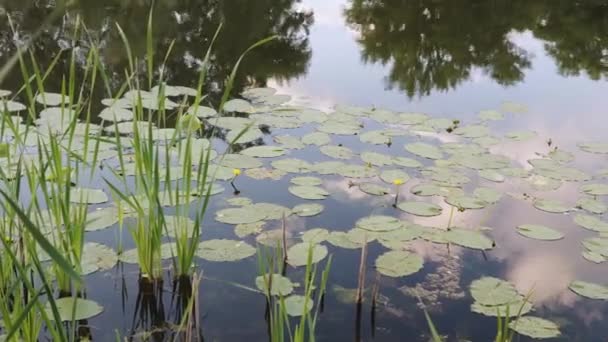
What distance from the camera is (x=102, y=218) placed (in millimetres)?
1991

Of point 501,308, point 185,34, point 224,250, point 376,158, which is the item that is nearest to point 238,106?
point 376,158

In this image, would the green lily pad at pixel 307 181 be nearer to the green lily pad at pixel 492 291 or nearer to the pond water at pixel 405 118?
the pond water at pixel 405 118

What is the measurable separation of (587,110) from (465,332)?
245 cm

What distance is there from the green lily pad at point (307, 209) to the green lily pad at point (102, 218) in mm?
657

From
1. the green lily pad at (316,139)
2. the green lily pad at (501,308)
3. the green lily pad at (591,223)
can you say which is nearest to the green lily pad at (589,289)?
the green lily pad at (501,308)

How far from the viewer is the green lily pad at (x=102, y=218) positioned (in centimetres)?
194

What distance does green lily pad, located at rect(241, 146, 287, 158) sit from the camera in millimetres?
2618

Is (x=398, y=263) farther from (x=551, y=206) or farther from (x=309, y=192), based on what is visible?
(x=551, y=206)

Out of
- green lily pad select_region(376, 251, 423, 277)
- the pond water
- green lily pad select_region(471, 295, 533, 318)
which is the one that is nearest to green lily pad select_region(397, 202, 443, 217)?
the pond water

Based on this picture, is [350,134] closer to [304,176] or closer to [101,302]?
[304,176]

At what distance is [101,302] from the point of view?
5.49ft

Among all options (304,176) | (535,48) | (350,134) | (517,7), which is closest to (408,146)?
(350,134)

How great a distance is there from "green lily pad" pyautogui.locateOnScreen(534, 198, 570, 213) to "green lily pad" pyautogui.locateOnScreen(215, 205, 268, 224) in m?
1.12

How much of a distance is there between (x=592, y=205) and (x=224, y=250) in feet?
4.93
